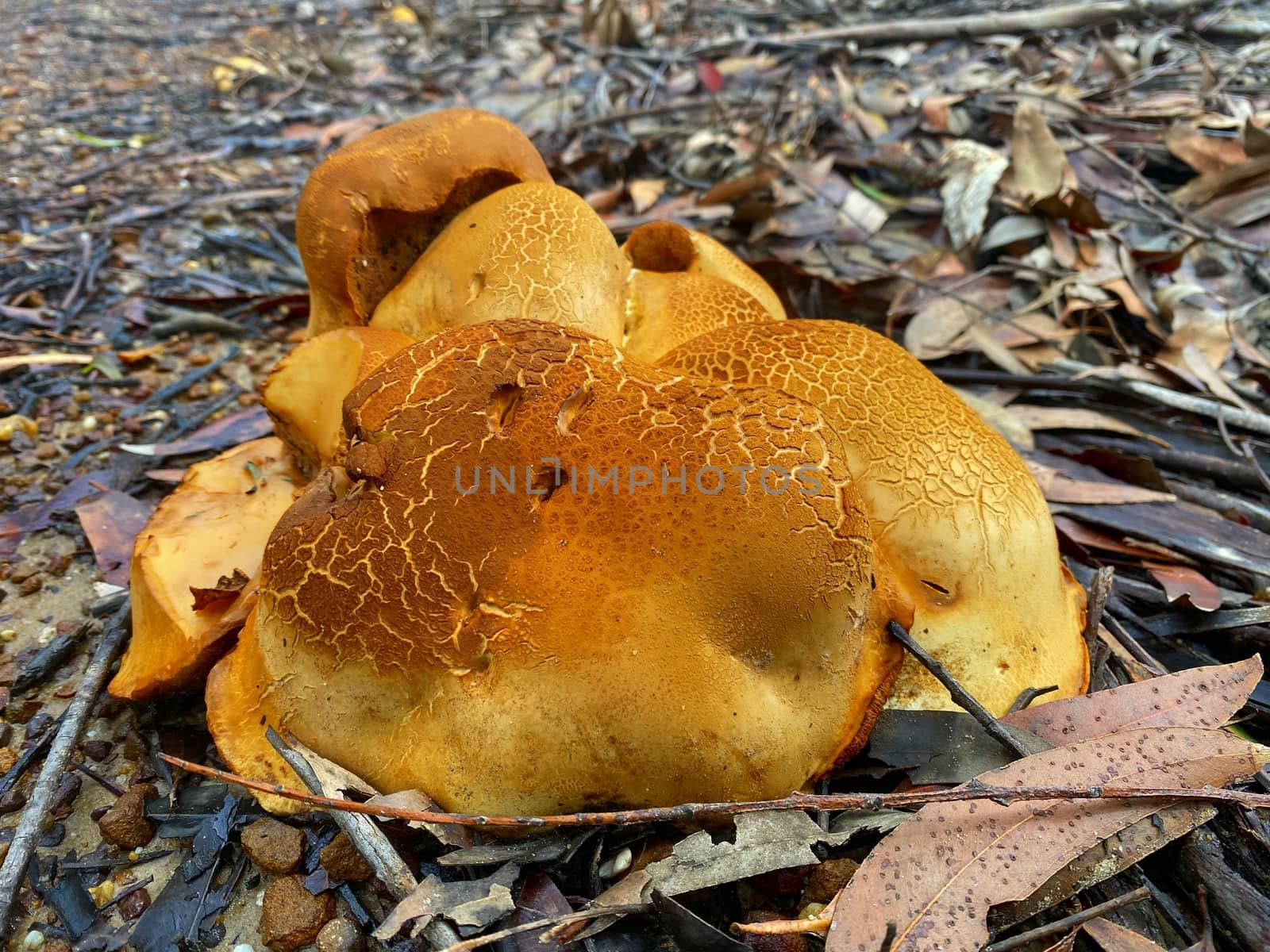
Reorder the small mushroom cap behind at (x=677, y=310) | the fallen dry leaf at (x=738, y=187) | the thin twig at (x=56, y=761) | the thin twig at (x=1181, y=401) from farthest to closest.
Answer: the fallen dry leaf at (x=738, y=187) < the thin twig at (x=1181, y=401) < the small mushroom cap behind at (x=677, y=310) < the thin twig at (x=56, y=761)

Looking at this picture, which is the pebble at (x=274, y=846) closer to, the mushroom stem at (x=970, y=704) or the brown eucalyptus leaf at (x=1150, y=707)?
the mushroom stem at (x=970, y=704)

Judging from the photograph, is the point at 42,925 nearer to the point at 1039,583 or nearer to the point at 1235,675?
the point at 1039,583

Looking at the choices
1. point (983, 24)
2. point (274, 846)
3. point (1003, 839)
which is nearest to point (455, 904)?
point (274, 846)

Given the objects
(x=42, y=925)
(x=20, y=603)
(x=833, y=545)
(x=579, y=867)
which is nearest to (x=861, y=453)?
(x=833, y=545)

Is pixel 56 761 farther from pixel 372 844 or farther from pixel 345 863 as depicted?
pixel 372 844

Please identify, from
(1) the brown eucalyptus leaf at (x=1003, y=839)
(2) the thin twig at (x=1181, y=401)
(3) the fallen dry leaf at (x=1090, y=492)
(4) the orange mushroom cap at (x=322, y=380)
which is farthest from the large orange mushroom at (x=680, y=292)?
(2) the thin twig at (x=1181, y=401)

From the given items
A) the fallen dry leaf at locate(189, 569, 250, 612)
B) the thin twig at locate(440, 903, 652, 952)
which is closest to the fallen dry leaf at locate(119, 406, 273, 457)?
the fallen dry leaf at locate(189, 569, 250, 612)
